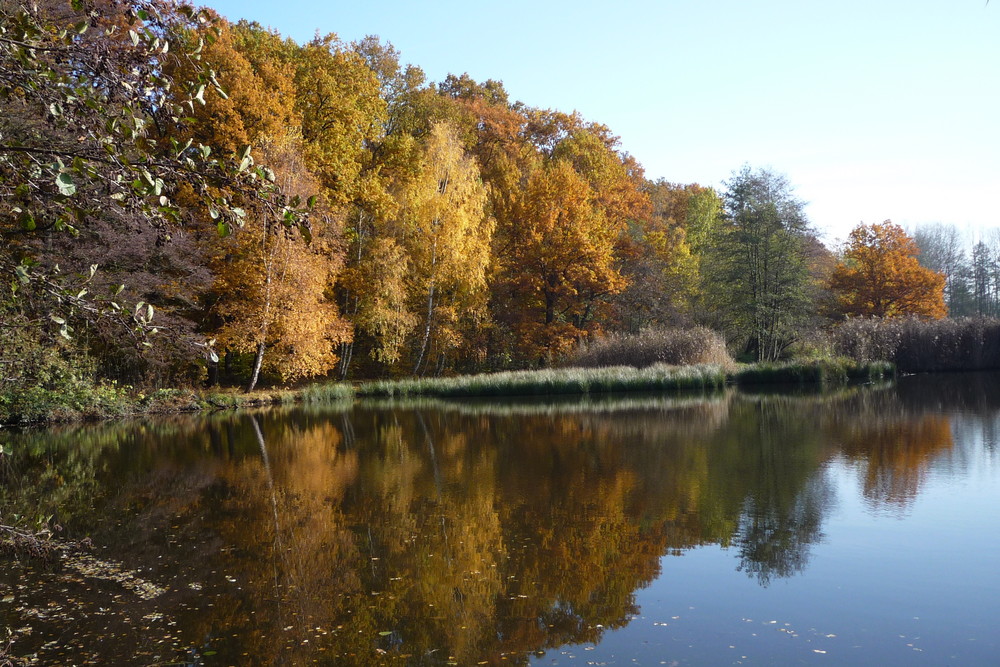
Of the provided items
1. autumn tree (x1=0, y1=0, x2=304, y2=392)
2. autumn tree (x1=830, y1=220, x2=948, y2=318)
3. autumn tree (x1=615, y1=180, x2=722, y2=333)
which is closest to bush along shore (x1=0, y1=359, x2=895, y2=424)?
autumn tree (x1=615, y1=180, x2=722, y2=333)

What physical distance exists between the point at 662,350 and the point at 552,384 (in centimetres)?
424

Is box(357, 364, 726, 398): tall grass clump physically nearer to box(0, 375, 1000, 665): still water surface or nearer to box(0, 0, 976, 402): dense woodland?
box(0, 0, 976, 402): dense woodland

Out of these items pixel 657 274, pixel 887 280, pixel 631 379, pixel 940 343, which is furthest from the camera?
pixel 887 280

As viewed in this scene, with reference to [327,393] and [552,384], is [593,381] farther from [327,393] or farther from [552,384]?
[327,393]

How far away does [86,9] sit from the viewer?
96.7 inches

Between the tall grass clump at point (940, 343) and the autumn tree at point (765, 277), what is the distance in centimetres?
322

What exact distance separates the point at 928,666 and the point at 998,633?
753mm

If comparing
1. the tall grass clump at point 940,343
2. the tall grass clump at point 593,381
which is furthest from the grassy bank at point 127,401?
the tall grass clump at point 940,343

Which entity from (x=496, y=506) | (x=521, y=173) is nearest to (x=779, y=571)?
(x=496, y=506)

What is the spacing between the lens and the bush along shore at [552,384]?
22480 millimetres

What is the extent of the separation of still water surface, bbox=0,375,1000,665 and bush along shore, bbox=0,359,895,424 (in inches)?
352

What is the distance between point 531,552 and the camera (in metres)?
6.50

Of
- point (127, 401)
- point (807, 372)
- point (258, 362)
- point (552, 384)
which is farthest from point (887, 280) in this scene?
point (127, 401)

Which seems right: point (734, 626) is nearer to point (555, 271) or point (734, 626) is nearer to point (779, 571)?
point (779, 571)
